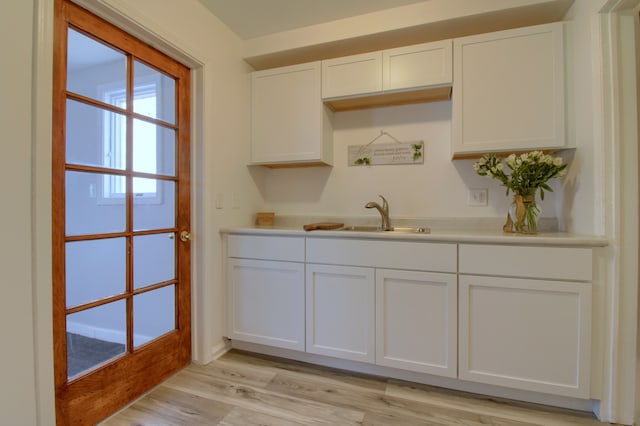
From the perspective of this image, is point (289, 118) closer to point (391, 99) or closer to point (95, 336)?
point (391, 99)

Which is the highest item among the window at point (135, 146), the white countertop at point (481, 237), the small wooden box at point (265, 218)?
the window at point (135, 146)

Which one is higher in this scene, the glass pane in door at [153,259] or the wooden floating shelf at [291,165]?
the wooden floating shelf at [291,165]

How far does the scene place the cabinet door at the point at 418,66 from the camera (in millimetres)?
1840

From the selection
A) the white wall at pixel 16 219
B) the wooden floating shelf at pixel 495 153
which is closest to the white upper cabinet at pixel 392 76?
the wooden floating shelf at pixel 495 153

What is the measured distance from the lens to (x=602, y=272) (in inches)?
55.0

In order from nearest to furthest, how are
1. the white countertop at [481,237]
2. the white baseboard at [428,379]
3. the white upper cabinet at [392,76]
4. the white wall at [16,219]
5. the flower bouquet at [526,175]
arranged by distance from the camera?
the white wall at [16,219]
the white countertop at [481,237]
the white baseboard at [428,379]
the flower bouquet at [526,175]
the white upper cabinet at [392,76]

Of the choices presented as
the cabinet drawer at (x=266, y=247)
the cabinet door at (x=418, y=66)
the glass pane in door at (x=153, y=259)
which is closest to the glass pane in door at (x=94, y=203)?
the glass pane in door at (x=153, y=259)

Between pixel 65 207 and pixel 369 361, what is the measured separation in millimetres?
1738

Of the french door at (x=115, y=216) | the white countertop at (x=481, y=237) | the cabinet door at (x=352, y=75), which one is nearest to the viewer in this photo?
the french door at (x=115, y=216)

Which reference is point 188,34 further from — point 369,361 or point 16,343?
point 369,361

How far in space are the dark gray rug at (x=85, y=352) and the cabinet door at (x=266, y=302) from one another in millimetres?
733

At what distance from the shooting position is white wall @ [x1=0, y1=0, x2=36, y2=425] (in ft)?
3.29

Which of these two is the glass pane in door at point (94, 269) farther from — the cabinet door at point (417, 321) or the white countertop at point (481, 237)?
the cabinet door at point (417, 321)

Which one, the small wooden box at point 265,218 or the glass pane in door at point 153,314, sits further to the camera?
the small wooden box at point 265,218
